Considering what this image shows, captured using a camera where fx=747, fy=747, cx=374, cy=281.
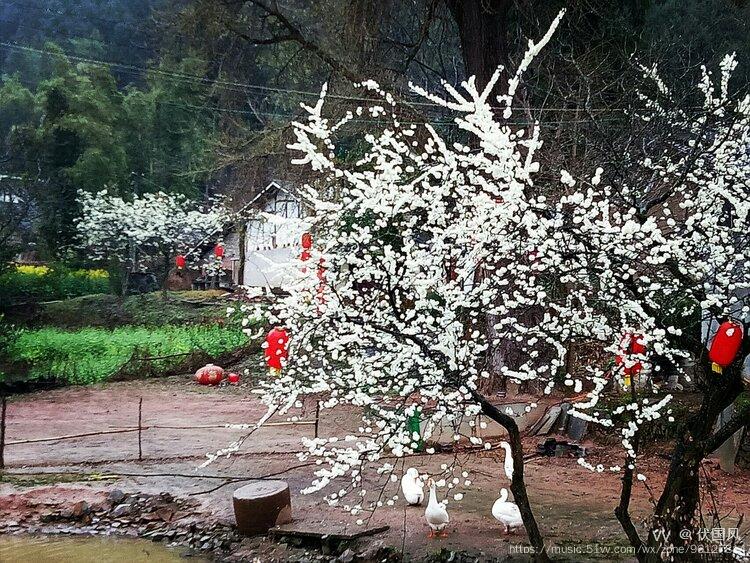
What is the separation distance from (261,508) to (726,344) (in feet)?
13.7

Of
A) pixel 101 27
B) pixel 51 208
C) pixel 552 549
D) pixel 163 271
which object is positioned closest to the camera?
pixel 552 549

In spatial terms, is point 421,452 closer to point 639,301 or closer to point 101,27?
point 639,301

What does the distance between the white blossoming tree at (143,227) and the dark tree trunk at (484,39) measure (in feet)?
29.2

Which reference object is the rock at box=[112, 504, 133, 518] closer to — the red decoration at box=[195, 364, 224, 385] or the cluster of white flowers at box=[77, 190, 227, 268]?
the red decoration at box=[195, 364, 224, 385]

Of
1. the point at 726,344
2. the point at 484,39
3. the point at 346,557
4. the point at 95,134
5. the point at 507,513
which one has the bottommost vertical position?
the point at 346,557

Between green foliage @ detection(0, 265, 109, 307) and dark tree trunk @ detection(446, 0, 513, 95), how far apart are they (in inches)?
422

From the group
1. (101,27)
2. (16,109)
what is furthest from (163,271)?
(101,27)

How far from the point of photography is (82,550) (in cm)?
686

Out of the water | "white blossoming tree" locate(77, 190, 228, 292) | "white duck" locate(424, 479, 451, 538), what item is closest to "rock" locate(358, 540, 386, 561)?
"white duck" locate(424, 479, 451, 538)

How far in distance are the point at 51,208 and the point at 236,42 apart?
7.08m

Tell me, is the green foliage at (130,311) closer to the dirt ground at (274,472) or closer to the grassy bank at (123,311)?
the grassy bank at (123,311)

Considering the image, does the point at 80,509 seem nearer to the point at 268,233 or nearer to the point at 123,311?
the point at 268,233

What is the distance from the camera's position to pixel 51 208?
17.7 m

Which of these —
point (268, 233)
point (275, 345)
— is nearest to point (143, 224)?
point (268, 233)
